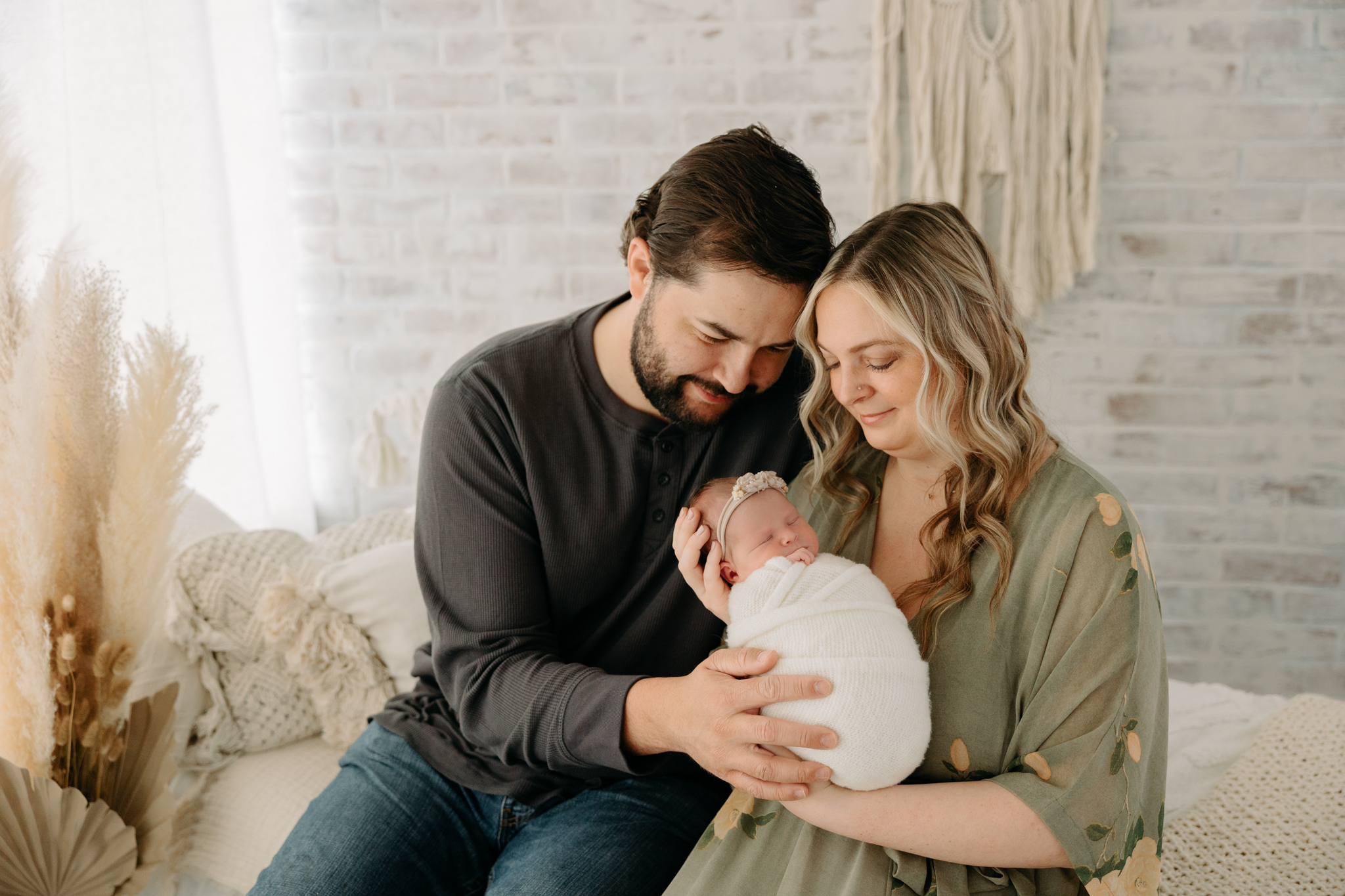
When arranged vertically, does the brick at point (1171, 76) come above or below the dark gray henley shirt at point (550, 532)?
above

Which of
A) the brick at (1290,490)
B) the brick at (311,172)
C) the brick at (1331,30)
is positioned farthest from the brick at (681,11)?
the brick at (1290,490)

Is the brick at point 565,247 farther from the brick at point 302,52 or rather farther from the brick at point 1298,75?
the brick at point 1298,75

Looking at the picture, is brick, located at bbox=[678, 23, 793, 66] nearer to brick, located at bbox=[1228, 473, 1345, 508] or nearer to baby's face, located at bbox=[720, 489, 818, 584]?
baby's face, located at bbox=[720, 489, 818, 584]

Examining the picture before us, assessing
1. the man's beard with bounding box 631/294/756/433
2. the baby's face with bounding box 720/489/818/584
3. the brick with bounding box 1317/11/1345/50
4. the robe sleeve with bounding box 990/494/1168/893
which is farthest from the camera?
the brick with bounding box 1317/11/1345/50

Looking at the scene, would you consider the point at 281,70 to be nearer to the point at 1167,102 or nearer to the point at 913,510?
the point at 913,510

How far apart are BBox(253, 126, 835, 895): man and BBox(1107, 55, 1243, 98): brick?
1229mm

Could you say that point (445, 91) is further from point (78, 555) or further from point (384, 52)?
point (78, 555)

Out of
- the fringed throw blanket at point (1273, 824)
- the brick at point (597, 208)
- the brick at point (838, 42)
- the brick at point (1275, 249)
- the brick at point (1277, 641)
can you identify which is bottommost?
the brick at point (1277, 641)

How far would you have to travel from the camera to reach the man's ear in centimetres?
146

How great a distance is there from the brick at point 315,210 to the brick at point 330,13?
0.42 meters

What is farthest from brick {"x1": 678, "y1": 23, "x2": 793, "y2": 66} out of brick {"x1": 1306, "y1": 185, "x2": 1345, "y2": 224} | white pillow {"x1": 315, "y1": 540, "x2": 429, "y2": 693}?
white pillow {"x1": 315, "y1": 540, "x2": 429, "y2": 693}

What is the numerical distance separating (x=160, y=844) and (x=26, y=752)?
0.88 ft

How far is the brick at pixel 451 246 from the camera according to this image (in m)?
2.41

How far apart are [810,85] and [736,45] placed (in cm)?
20
